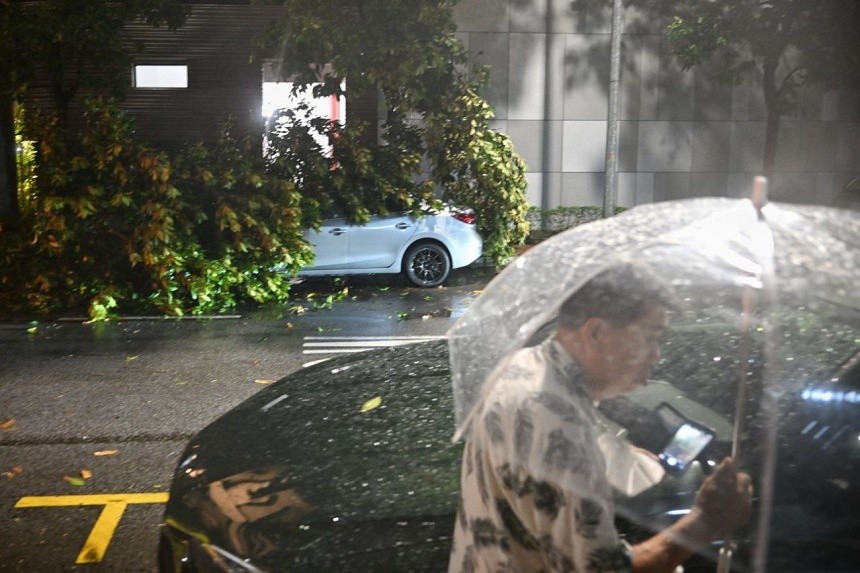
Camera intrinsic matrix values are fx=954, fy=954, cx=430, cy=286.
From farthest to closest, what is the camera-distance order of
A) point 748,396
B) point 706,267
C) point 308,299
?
1. point 308,299
2. point 748,396
3. point 706,267

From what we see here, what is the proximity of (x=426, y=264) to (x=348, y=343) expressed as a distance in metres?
3.69

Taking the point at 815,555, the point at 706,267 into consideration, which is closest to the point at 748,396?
the point at 815,555

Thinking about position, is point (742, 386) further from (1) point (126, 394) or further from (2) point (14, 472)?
(1) point (126, 394)

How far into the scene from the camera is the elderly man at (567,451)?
6.20 feet

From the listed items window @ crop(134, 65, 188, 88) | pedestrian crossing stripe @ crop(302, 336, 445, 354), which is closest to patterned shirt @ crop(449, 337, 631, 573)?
pedestrian crossing stripe @ crop(302, 336, 445, 354)

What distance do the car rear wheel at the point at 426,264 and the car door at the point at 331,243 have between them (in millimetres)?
867

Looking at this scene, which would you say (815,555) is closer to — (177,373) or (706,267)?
(706,267)

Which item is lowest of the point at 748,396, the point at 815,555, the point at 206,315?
the point at 206,315

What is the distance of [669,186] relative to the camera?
1906cm

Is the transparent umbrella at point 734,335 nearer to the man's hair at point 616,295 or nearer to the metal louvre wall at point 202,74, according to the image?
the man's hair at point 616,295

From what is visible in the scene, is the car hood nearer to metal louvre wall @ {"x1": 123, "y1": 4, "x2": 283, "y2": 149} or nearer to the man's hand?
the man's hand

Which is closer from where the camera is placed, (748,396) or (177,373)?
(748,396)

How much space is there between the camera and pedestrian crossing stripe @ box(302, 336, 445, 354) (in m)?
9.19

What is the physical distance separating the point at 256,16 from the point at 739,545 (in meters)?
16.0
